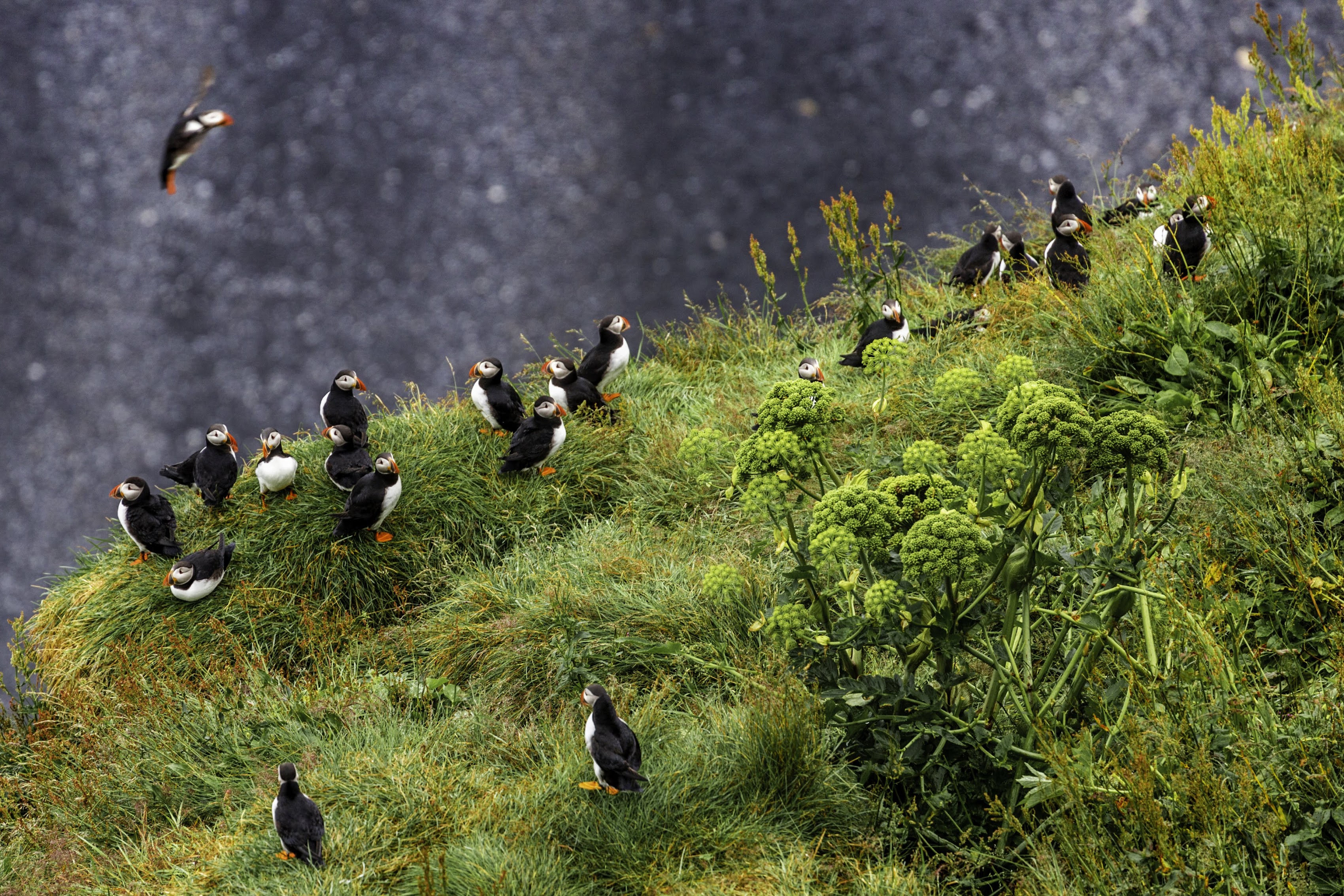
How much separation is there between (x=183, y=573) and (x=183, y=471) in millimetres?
993

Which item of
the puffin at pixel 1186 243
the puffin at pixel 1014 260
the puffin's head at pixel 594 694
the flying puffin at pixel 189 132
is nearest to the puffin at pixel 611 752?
the puffin's head at pixel 594 694

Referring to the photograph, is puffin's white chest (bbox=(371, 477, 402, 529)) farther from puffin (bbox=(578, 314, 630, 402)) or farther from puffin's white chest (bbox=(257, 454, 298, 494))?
puffin (bbox=(578, 314, 630, 402))

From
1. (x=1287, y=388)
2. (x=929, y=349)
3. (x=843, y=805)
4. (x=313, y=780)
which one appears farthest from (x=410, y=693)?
(x=1287, y=388)

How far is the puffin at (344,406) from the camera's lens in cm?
694

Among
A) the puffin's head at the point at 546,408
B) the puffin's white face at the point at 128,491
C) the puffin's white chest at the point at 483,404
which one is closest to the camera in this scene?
the puffin's white face at the point at 128,491

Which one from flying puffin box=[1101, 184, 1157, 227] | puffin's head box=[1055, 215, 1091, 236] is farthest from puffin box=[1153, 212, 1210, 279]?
flying puffin box=[1101, 184, 1157, 227]

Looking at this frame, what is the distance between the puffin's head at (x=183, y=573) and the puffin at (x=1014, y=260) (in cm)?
600

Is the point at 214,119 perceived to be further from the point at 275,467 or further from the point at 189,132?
the point at 275,467

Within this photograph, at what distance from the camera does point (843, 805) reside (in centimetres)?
397

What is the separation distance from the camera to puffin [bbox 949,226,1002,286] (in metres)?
8.16

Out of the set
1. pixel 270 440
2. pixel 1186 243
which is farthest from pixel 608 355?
pixel 1186 243

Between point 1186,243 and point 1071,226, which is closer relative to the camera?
point 1186,243

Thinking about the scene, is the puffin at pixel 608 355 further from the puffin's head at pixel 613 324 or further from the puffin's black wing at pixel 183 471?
the puffin's black wing at pixel 183 471

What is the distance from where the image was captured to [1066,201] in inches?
349
